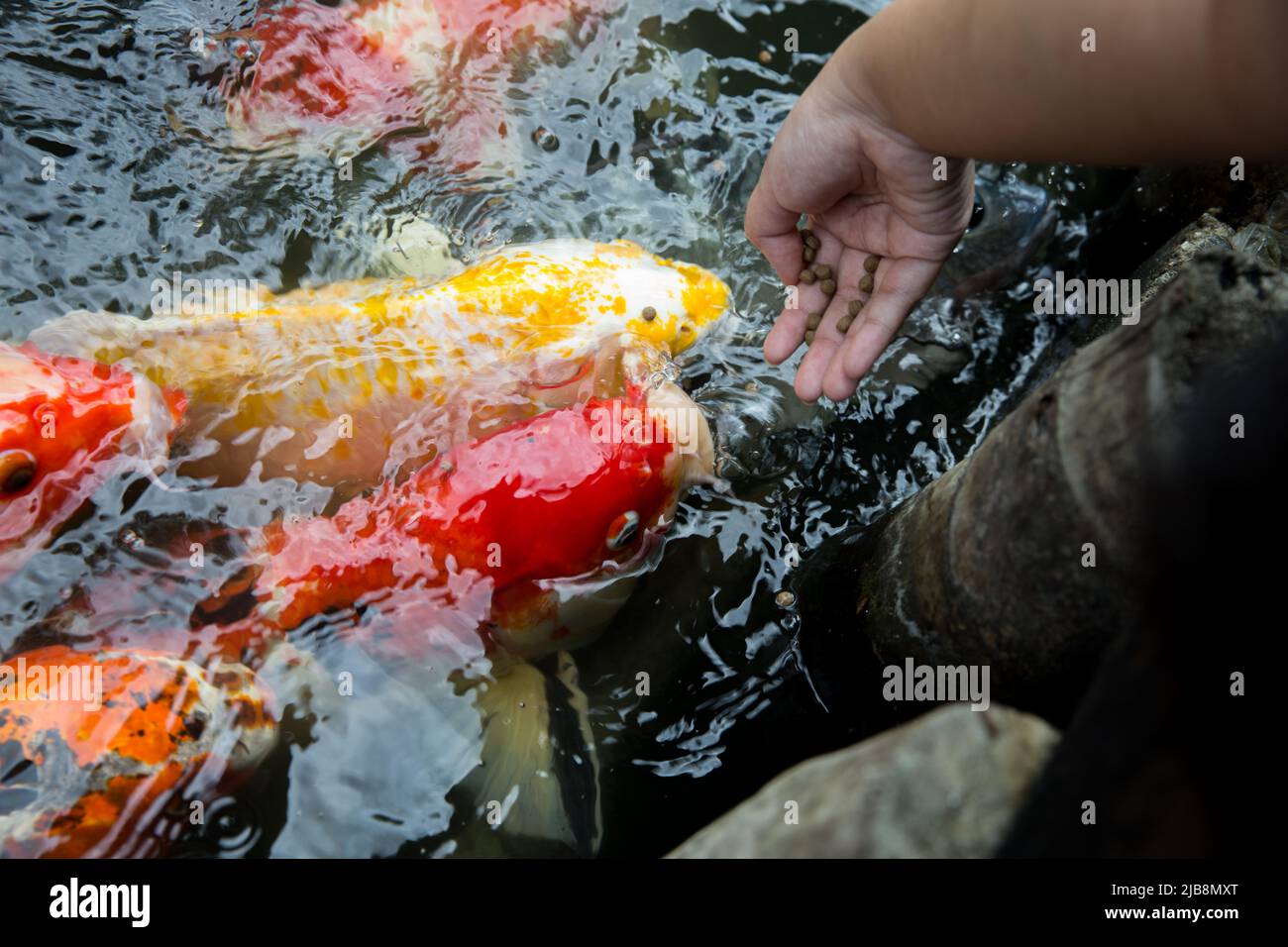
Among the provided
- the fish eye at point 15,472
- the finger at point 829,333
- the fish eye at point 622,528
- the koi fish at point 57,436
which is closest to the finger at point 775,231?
the finger at point 829,333

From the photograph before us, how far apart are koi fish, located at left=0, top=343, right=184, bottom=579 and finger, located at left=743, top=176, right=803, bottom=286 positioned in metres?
2.04

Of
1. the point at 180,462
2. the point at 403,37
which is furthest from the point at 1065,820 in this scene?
the point at 403,37

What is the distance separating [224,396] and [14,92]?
171 cm

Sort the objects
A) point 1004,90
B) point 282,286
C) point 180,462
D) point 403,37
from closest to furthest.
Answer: point 1004,90 < point 180,462 < point 282,286 < point 403,37

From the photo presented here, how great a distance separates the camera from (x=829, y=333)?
2783 millimetres

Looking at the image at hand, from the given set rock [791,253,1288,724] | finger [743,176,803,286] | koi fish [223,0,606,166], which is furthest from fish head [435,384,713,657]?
koi fish [223,0,606,166]

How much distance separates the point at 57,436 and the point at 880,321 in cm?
246

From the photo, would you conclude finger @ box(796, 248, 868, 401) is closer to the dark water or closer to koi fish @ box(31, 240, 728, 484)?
the dark water

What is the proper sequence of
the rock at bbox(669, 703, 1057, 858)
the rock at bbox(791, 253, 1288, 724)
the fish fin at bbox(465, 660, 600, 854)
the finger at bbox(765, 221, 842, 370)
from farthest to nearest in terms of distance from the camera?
the finger at bbox(765, 221, 842, 370)
the fish fin at bbox(465, 660, 600, 854)
the rock at bbox(791, 253, 1288, 724)
the rock at bbox(669, 703, 1057, 858)

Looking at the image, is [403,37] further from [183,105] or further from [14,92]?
[14,92]

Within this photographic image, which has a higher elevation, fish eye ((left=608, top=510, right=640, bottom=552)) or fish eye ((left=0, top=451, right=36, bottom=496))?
fish eye ((left=0, top=451, right=36, bottom=496))

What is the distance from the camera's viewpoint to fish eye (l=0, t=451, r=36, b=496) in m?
2.49

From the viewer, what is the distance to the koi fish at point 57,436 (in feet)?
8.34

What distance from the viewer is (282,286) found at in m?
3.45
